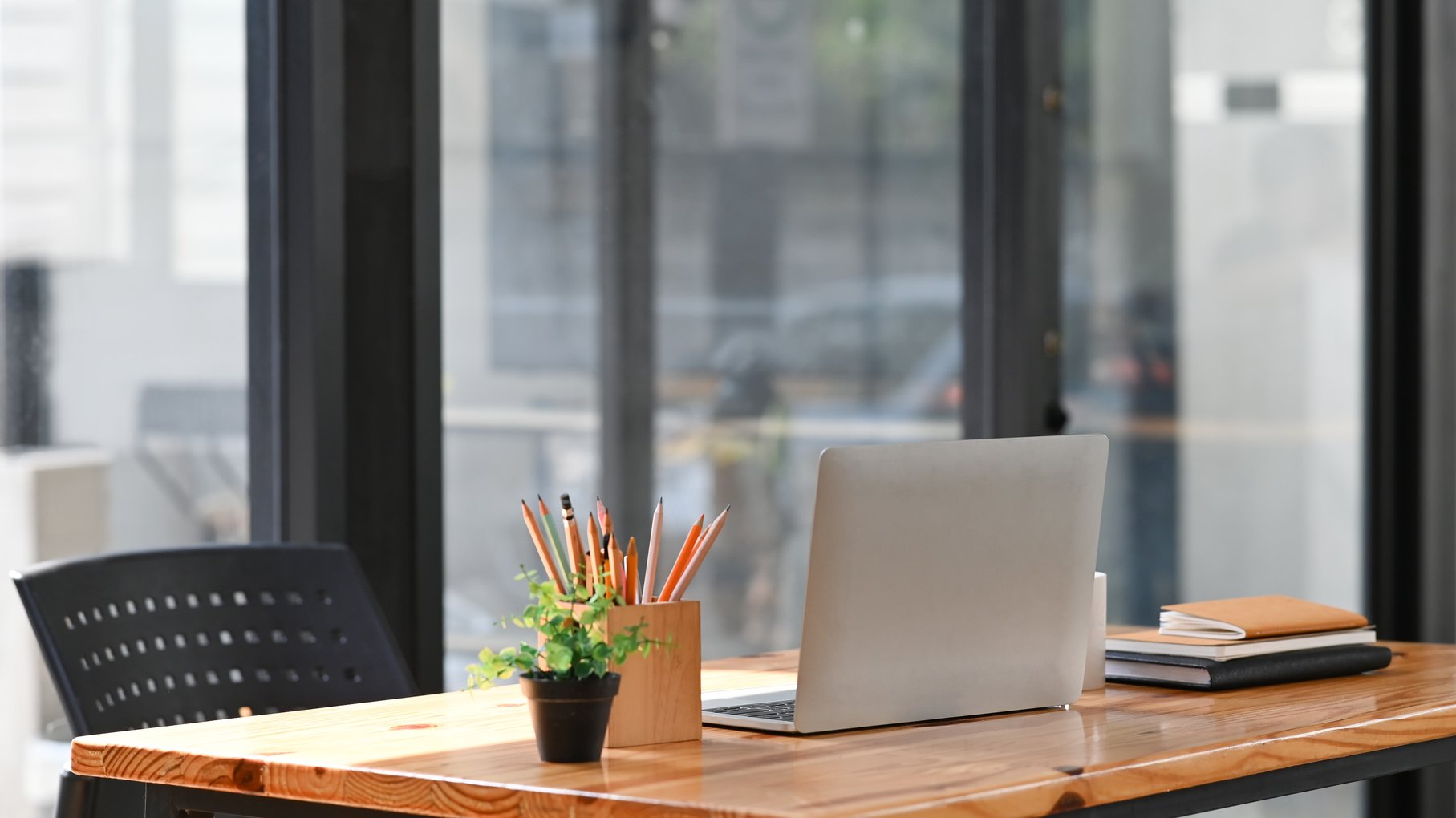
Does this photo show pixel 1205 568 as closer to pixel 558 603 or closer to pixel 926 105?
pixel 926 105

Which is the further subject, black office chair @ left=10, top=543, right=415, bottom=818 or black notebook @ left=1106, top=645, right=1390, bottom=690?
black office chair @ left=10, top=543, right=415, bottom=818

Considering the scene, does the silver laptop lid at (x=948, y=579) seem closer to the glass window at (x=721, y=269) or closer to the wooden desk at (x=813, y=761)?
the wooden desk at (x=813, y=761)

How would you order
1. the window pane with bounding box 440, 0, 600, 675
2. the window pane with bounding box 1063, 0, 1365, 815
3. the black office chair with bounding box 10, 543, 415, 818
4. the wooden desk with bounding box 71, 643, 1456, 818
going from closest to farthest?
the wooden desk with bounding box 71, 643, 1456, 818 < the black office chair with bounding box 10, 543, 415, 818 < the window pane with bounding box 440, 0, 600, 675 < the window pane with bounding box 1063, 0, 1365, 815

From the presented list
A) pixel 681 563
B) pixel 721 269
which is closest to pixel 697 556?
pixel 681 563

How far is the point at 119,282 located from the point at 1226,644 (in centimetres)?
140

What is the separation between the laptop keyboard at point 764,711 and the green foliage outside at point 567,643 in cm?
17

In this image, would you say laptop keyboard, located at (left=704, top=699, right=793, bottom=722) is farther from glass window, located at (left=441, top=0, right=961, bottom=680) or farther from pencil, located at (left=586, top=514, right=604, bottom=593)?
glass window, located at (left=441, top=0, right=961, bottom=680)

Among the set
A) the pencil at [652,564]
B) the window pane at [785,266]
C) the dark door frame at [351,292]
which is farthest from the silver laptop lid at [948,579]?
the window pane at [785,266]

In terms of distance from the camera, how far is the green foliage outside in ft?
4.18

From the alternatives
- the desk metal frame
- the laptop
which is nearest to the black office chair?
the desk metal frame

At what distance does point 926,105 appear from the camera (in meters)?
3.24

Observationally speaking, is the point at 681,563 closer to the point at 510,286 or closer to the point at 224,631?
the point at 224,631

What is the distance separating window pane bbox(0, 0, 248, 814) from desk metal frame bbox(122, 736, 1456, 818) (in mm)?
840

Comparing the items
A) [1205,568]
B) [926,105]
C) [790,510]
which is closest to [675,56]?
[926,105]
